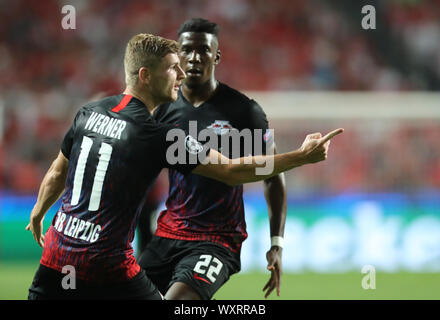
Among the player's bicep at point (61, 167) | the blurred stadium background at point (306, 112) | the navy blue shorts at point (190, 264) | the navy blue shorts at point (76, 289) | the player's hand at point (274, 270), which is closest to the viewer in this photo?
the navy blue shorts at point (76, 289)

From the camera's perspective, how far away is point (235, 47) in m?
16.1


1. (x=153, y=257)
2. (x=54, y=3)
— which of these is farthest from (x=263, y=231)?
(x=54, y=3)

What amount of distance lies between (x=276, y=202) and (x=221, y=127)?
733 mm

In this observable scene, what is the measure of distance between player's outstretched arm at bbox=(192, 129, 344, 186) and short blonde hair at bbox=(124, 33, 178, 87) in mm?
669

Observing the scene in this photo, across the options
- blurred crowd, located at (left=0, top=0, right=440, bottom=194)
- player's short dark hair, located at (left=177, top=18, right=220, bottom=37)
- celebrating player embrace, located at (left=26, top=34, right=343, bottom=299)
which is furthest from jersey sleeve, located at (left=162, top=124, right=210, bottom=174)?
blurred crowd, located at (left=0, top=0, right=440, bottom=194)

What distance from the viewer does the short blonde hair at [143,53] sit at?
4.12 m

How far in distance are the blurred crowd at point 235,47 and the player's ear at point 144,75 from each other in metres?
9.83

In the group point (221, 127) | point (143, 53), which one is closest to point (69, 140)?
point (143, 53)

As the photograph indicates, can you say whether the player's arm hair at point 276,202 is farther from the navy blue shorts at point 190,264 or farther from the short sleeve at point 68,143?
the short sleeve at point 68,143

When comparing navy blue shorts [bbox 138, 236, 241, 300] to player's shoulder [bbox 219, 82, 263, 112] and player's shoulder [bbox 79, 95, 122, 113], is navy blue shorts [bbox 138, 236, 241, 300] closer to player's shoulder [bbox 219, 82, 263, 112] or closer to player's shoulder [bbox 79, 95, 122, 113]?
player's shoulder [bbox 219, 82, 263, 112]

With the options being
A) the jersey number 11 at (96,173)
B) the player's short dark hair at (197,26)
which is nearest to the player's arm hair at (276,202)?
the player's short dark hair at (197,26)

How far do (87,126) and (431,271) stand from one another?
826cm

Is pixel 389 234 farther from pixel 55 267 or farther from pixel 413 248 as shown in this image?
pixel 55 267

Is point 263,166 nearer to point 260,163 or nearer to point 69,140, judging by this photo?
point 260,163
